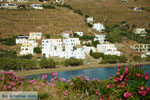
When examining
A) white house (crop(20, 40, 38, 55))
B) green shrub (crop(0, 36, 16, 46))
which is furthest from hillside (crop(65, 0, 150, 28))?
white house (crop(20, 40, 38, 55))

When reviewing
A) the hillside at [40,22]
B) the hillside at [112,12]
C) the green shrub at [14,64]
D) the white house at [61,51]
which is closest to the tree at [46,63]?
the green shrub at [14,64]

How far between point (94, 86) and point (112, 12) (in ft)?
155

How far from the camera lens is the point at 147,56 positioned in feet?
96.9

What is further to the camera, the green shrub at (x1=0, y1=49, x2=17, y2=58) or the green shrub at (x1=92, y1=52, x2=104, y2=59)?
the green shrub at (x1=92, y1=52, x2=104, y2=59)

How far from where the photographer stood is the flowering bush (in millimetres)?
3934

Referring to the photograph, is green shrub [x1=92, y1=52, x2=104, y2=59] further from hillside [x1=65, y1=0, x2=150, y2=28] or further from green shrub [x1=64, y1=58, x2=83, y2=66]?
hillside [x1=65, y1=0, x2=150, y2=28]

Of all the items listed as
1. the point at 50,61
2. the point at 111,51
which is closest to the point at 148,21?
the point at 111,51

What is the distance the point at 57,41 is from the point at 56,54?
7.30ft

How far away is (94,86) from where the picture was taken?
484 cm

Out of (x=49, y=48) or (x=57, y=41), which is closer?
(x=49, y=48)

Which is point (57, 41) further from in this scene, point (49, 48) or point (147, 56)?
point (147, 56)

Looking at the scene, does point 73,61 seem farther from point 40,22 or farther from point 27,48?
point 40,22

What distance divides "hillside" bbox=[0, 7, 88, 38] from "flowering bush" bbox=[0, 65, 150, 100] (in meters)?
29.0

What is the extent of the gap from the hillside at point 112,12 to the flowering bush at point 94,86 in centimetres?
4208
